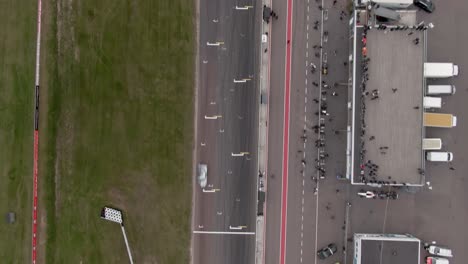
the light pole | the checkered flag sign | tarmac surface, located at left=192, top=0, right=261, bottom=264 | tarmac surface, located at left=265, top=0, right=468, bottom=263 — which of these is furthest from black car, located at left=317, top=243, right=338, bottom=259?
the checkered flag sign

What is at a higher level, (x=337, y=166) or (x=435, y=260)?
(x=337, y=166)

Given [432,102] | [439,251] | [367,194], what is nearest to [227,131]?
[367,194]

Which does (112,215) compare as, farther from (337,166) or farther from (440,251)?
(440,251)

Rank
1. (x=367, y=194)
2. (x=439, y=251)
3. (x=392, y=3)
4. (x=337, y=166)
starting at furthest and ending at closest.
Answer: (x=337, y=166)
(x=367, y=194)
(x=439, y=251)
(x=392, y=3)

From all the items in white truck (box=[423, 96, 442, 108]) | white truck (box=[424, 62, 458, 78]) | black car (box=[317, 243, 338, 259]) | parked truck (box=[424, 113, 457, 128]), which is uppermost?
white truck (box=[424, 62, 458, 78])

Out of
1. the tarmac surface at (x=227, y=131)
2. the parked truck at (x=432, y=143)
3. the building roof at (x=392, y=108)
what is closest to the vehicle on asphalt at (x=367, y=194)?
the building roof at (x=392, y=108)

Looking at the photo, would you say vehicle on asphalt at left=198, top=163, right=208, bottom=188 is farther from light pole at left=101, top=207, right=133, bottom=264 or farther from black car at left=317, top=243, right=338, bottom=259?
black car at left=317, top=243, right=338, bottom=259

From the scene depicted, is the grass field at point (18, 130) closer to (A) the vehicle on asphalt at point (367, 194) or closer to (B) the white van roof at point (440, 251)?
(A) the vehicle on asphalt at point (367, 194)
